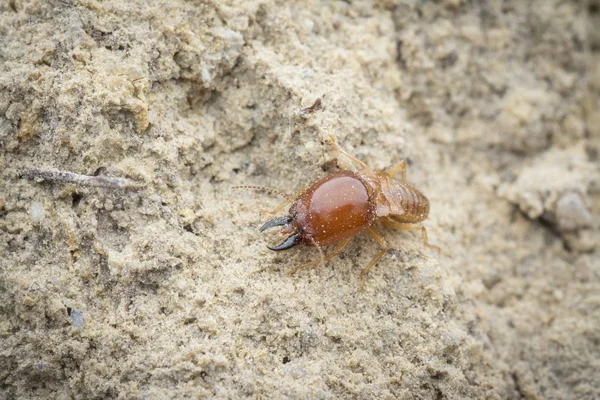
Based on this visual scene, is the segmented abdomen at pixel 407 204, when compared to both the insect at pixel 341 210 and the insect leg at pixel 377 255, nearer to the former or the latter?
the insect at pixel 341 210

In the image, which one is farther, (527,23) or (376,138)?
(527,23)

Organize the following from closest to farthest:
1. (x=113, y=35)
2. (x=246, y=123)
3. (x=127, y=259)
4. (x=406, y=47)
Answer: (x=127, y=259), (x=113, y=35), (x=246, y=123), (x=406, y=47)

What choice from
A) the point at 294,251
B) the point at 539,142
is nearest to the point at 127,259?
the point at 294,251

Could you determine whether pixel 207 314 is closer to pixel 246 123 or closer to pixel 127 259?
pixel 127 259

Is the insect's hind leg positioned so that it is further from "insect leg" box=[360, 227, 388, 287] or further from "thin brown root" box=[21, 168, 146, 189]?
"thin brown root" box=[21, 168, 146, 189]

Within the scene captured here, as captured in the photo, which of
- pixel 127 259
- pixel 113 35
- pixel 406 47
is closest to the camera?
pixel 127 259

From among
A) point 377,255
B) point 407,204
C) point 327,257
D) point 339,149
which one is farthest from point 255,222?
point 407,204

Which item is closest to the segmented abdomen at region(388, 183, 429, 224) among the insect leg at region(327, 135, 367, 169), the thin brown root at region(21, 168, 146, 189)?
the insect leg at region(327, 135, 367, 169)
